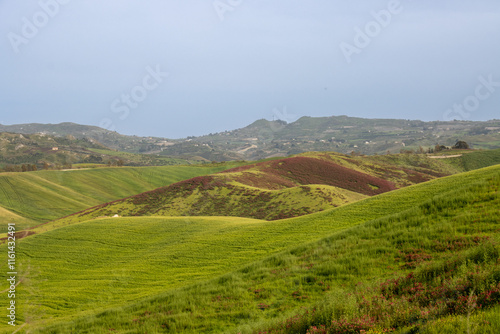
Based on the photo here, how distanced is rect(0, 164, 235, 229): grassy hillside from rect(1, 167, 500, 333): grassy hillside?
1730 inches

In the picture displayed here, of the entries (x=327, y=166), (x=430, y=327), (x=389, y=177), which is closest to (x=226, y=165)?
(x=327, y=166)

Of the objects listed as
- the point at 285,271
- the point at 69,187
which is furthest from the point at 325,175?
the point at 285,271

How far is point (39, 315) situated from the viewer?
15.9 meters

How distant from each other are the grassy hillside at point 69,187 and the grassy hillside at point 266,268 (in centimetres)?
4395

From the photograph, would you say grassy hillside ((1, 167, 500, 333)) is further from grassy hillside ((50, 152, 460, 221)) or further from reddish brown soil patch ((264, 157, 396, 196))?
reddish brown soil patch ((264, 157, 396, 196))

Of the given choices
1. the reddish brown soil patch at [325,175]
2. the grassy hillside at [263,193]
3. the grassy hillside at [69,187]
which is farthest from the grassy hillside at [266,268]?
the reddish brown soil patch at [325,175]

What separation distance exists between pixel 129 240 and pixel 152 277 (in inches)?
441

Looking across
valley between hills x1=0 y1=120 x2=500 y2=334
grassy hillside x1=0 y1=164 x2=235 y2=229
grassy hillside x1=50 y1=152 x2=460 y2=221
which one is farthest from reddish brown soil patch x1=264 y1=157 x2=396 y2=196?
valley between hills x1=0 y1=120 x2=500 y2=334

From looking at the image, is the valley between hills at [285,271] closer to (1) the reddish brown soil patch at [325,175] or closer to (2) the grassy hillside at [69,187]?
(2) the grassy hillside at [69,187]

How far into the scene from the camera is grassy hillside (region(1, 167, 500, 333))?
10.4m

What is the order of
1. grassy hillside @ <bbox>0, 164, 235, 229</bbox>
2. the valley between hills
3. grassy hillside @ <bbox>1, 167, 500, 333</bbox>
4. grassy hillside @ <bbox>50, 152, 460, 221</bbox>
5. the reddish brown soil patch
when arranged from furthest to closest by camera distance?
grassy hillside @ <bbox>0, 164, 235, 229</bbox>
the reddish brown soil patch
grassy hillside @ <bbox>50, 152, 460, 221</bbox>
grassy hillside @ <bbox>1, 167, 500, 333</bbox>
the valley between hills

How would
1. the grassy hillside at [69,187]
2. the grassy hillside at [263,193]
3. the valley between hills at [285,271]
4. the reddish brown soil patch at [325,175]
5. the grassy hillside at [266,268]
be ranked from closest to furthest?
the valley between hills at [285,271] < the grassy hillside at [266,268] < the grassy hillside at [263,193] < the reddish brown soil patch at [325,175] < the grassy hillside at [69,187]

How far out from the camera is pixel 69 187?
10738 centimetres

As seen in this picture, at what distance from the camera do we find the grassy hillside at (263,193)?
199 feet
